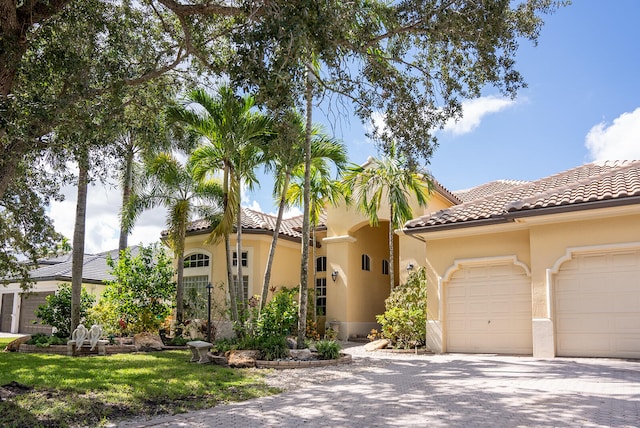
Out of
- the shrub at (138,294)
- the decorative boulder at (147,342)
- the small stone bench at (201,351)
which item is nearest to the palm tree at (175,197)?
the shrub at (138,294)

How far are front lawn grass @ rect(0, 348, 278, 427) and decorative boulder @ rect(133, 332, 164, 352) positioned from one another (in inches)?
101

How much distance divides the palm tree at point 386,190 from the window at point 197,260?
23.0 feet

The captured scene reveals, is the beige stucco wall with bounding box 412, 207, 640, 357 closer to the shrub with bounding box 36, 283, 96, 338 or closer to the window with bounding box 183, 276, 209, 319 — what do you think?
the window with bounding box 183, 276, 209, 319

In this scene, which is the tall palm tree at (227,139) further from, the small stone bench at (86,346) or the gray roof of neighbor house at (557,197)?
the gray roof of neighbor house at (557,197)

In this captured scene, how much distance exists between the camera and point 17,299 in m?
31.4

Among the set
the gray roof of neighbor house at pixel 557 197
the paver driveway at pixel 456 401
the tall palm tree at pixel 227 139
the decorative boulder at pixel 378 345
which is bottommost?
the decorative boulder at pixel 378 345

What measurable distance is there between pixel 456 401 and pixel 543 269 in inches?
275

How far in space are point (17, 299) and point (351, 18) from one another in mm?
30650

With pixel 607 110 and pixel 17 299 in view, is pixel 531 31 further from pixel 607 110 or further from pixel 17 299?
pixel 17 299

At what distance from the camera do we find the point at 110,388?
9.11m

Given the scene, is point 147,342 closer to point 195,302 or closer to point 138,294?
point 138,294

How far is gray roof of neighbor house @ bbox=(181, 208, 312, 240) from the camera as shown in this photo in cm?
2172

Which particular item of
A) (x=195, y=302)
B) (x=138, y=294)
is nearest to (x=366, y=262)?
(x=195, y=302)

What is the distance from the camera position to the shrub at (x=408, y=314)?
1650 centimetres
